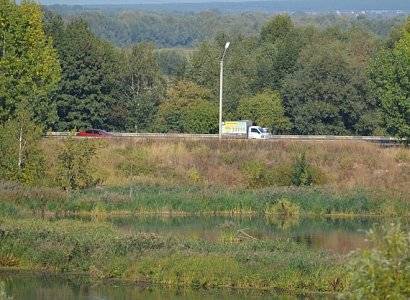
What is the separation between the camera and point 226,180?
2501 inches

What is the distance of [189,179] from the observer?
62375mm

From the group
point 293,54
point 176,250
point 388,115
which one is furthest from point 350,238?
point 293,54

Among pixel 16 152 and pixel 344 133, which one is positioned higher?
pixel 16 152

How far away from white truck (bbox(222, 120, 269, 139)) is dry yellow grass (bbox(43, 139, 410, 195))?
664cm

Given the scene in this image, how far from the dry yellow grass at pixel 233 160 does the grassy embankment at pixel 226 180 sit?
6cm

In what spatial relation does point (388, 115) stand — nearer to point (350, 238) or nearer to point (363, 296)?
point (350, 238)

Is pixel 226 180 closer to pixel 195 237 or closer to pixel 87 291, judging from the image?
pixel 195 237

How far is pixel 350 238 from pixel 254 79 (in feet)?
150

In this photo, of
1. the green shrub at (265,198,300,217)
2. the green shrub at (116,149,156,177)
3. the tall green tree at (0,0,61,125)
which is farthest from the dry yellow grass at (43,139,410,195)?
the green shrub at (265,198,300,217)

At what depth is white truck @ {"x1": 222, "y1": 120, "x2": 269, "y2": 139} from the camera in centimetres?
7362

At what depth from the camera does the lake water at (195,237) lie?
3256 centimetres

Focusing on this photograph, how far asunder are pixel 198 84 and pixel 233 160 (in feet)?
86.9

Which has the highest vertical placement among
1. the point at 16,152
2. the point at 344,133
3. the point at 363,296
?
the point at 363,296

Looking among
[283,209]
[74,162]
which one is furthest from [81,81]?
[283,209]
